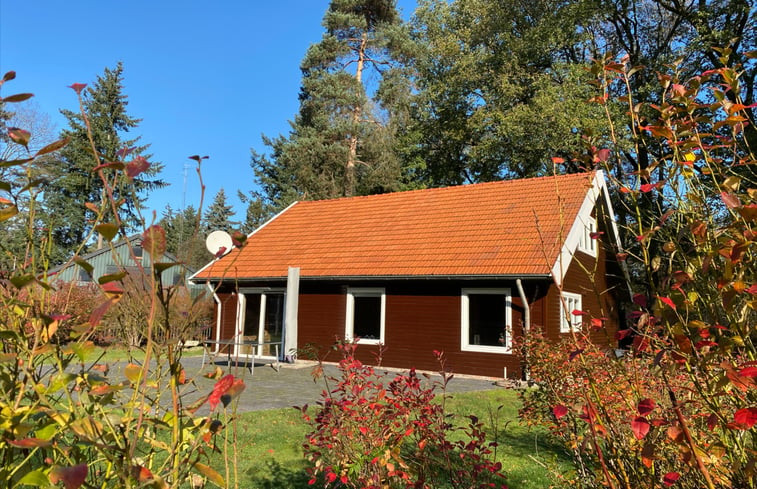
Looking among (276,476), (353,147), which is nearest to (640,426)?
(276,476)

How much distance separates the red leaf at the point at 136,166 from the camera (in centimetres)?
122

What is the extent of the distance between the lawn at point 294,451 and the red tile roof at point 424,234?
4.82 m

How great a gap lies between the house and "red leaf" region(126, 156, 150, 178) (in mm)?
9851

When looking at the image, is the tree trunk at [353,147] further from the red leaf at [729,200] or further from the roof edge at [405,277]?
the red leaf at [729,200]

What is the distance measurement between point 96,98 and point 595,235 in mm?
43078

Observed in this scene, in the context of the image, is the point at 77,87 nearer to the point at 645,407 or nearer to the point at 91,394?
the point at 91,394

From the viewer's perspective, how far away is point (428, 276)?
13.2 m

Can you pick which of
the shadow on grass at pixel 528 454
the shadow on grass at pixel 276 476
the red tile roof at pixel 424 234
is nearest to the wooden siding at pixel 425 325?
the red tile roof at pixel 424 234

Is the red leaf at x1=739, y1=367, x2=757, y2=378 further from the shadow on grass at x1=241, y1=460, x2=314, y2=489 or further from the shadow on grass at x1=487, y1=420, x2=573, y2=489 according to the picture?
the shadow on grass at x1=241, y1=460, x2=314, y2=489

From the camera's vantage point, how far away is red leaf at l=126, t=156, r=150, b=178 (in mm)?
1225

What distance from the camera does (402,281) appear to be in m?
14.1

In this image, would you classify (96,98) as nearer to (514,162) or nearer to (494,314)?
(514,162)

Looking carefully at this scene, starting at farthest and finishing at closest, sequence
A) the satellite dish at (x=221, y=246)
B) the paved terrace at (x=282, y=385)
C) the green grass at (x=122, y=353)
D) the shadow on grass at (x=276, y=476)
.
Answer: the paved terrace at (x=282, y=385)
the shadow on grass at (x=276, y=476)
the green grass at (x=122, y=353)
the satellite dish at (x=221, y=246)

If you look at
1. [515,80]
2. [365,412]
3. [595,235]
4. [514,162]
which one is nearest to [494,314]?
[365,412]
